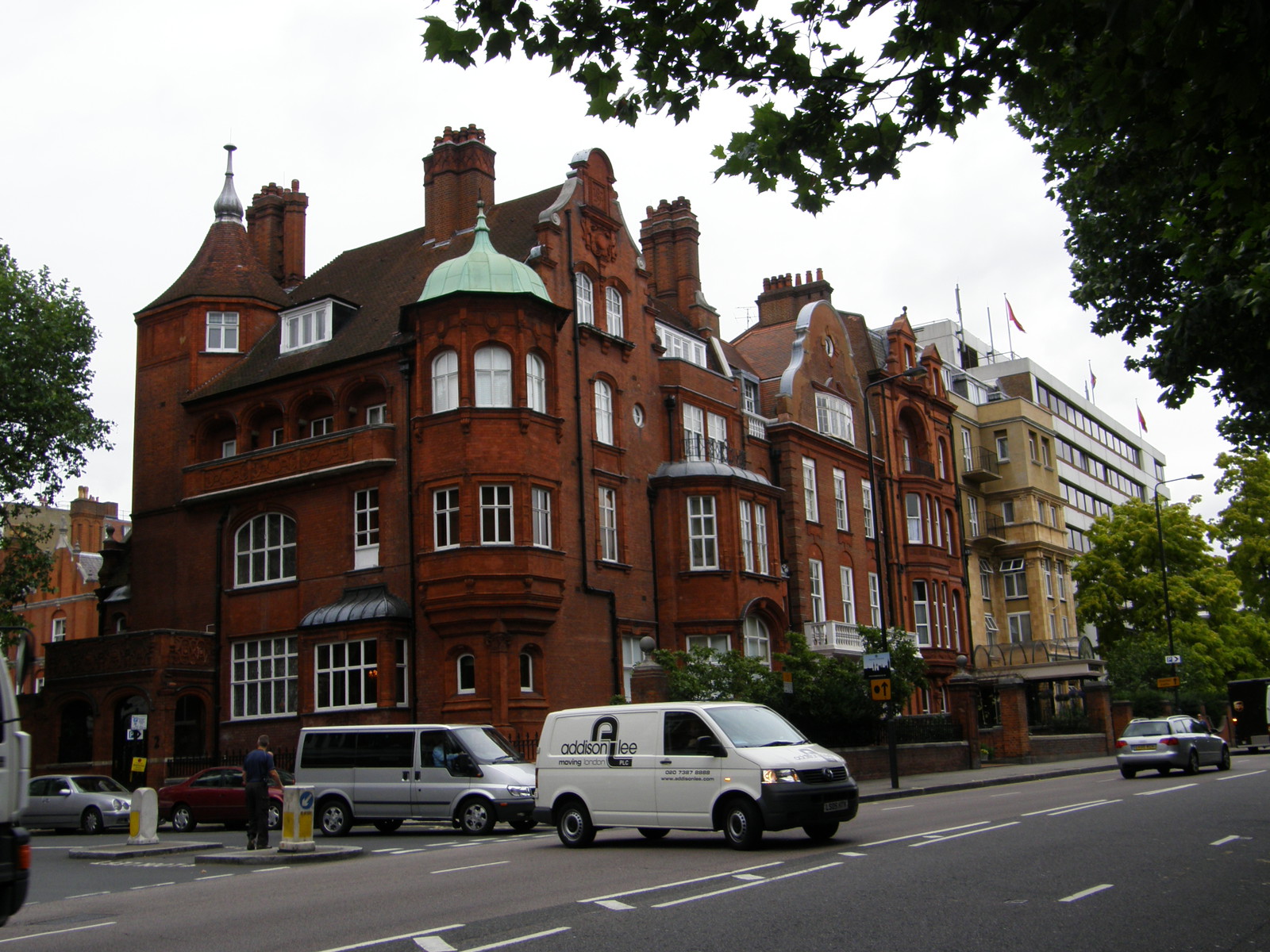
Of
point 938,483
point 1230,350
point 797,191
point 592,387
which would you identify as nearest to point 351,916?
point 797,191

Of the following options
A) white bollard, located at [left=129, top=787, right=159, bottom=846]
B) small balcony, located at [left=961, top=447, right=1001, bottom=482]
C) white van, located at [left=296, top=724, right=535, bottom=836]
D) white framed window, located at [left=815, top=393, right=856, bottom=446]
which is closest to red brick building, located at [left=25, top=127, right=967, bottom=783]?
white framed window, located at [left=815, top=393, right=856, bottom=446]

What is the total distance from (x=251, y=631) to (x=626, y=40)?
28.9 m

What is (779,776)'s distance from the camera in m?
15.3

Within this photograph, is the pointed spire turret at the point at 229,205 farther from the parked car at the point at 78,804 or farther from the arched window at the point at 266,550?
the parked car at the point at 78,804

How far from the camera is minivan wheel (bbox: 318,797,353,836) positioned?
2284 centimetres

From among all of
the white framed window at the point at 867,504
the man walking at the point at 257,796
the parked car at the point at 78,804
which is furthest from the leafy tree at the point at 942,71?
the white framed window at the point at 867,504

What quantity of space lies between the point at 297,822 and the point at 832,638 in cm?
2501

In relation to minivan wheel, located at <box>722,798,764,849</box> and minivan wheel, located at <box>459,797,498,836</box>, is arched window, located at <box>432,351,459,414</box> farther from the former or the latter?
minivan wheel, located at <box>722,798,764,849</box>

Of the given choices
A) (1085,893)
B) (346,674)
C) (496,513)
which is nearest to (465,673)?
(346,674)

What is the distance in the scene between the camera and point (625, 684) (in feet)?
111

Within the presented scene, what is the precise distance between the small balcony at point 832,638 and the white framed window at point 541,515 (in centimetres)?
1173

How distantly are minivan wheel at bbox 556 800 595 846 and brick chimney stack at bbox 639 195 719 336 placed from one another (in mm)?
28195

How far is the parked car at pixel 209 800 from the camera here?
25.4 metres

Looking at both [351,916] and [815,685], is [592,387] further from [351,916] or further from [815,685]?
[351,916]
